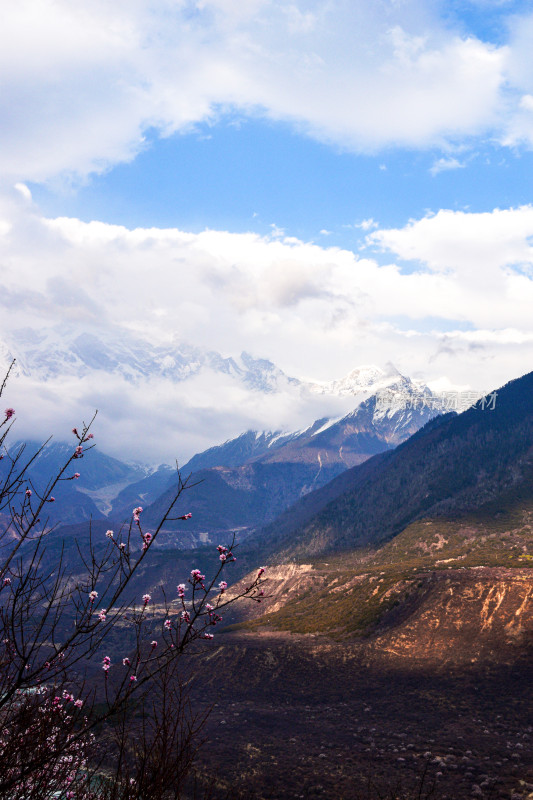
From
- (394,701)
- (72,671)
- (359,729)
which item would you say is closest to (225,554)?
(72,671)

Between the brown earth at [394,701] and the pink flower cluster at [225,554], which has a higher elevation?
the pink flower cluster at [225,554]

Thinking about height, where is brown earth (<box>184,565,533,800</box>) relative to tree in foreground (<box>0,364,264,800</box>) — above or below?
below

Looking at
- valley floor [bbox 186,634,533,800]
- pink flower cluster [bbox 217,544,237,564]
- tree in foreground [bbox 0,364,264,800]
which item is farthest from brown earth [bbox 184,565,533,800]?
pink flower cluster [bbox 217,544,237,564]

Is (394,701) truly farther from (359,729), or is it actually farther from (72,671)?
(72,671)

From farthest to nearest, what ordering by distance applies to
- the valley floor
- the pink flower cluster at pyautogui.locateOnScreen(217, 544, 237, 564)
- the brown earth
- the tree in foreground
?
1. the brown earth
2. the valley floor
3. the pink flower cluster at pyautogui.locateOnScreen(217, 544, 237, 564)
4. the tree in foreground

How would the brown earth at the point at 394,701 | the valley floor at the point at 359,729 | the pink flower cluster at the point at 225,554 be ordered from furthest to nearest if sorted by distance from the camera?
the brown earth at the point at 394,701 < the valley floor at the point at 359,729 < the pink flower cluster at the point at 225,554

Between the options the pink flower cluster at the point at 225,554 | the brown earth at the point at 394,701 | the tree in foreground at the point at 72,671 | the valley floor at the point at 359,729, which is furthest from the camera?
the brown earth at the point at 394,701

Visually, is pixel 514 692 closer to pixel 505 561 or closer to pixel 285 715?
pixel 285 715

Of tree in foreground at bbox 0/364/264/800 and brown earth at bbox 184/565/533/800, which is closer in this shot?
tree in foreground at bbox 0/364/264/800

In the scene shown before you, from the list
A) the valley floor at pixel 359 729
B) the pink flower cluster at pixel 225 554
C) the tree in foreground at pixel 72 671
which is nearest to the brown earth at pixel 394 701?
the valley floor at pixel 359 729

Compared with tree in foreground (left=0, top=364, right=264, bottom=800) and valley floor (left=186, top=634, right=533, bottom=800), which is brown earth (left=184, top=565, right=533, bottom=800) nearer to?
valley floor (left=186, top=634, right=533, bottom=800)

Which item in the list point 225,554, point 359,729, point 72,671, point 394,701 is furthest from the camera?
point 394,701

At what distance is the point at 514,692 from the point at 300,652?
126 ft

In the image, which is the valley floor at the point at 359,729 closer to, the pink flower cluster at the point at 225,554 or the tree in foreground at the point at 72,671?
the tree in foreground at the point at 72,671
